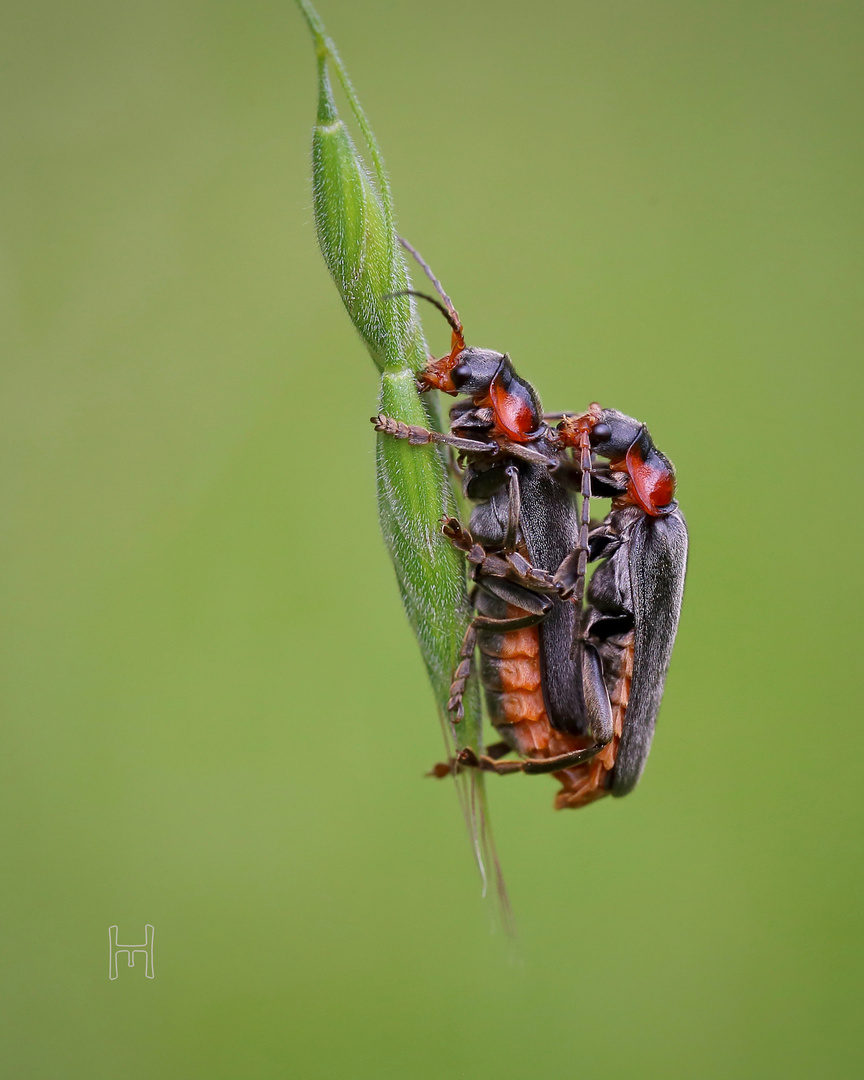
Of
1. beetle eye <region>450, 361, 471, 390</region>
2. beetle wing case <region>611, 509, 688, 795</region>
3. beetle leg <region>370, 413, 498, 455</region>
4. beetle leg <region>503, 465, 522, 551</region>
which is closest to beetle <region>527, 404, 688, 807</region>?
beetle wing case <region>611, 509, 688, 795</region>

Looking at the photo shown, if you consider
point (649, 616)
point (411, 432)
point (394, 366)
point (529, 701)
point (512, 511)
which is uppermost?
point (394, 366)

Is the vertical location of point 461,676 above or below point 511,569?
below

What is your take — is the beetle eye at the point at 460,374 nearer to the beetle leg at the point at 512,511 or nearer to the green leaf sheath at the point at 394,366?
the green leaf sheath at the point at 394,366

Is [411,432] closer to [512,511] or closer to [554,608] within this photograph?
[512,511]

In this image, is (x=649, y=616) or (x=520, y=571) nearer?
(x=520, y=571)

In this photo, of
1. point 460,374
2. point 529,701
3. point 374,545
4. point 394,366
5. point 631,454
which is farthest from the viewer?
point 374,545

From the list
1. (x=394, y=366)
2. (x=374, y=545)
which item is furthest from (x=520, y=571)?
(x=374, y=545)

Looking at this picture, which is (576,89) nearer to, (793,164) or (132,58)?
(793,164)

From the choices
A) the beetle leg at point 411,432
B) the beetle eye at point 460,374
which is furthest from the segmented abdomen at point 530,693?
the beetle eye at point 460,374
